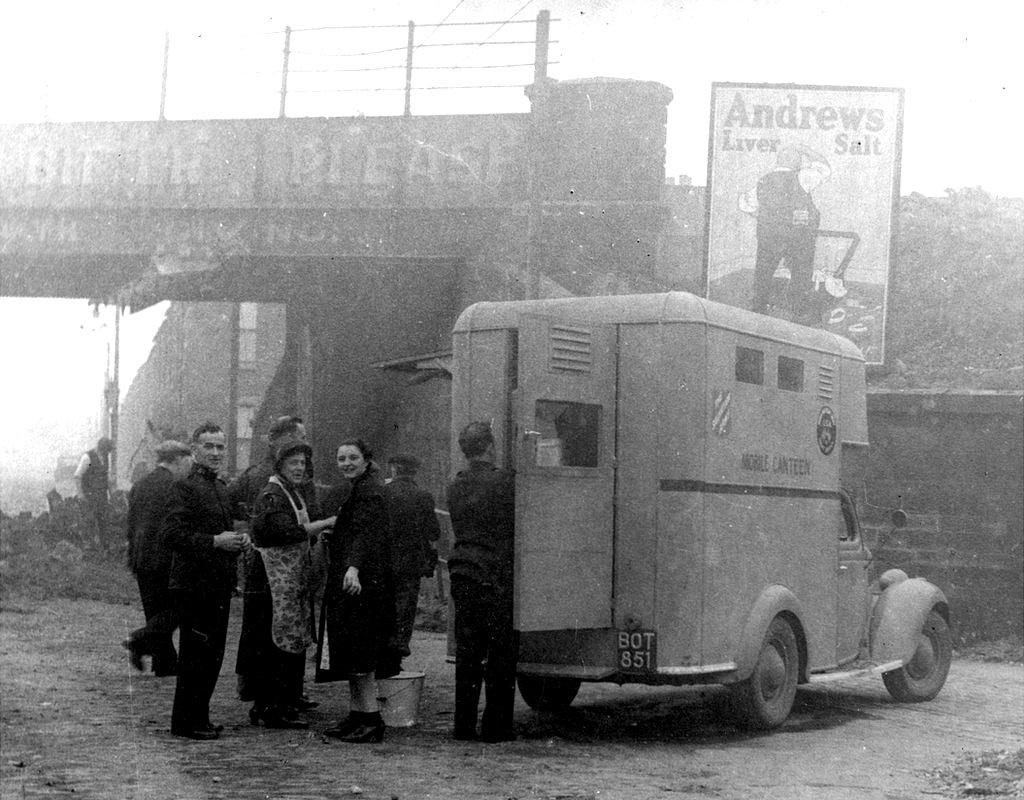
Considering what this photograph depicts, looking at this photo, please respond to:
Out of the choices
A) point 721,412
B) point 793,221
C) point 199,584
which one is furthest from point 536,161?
point 199,584

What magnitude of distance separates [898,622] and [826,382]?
206cm

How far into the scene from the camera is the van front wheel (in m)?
9.38

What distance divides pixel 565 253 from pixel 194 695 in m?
13.3

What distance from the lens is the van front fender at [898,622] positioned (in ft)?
36.9

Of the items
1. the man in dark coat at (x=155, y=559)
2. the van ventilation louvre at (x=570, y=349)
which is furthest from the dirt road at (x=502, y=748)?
the van ventilation louvre at (x=570, y=349)

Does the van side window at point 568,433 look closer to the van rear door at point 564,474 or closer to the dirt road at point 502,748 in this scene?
the van rear door at point 564,474

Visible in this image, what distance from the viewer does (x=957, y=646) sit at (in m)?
15.8

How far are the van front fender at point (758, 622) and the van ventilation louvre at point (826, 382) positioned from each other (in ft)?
5.00

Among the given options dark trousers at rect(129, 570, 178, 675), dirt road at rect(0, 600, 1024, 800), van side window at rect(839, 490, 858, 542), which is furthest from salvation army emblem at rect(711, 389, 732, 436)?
dark trousers at rect(129, 570, 178, 675)

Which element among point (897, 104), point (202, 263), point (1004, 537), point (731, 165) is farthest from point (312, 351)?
point (1004, 537)

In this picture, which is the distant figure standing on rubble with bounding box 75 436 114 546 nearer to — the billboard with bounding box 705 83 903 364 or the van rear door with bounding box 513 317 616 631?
the billboard with bounding box 705 83 903 364

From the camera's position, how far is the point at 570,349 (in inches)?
347

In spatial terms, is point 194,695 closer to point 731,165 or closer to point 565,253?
point 565,253

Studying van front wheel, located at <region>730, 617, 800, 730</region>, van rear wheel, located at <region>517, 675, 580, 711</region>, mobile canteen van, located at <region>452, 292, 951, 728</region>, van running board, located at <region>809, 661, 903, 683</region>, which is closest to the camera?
mobile canteen van, located at <region>452, 292, 951, 728</region>
